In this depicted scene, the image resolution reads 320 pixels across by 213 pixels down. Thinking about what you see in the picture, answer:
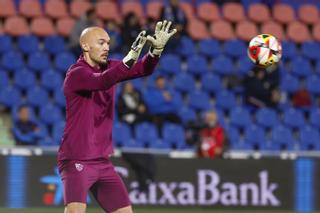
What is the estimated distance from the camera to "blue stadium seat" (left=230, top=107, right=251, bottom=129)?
1417 centimetres

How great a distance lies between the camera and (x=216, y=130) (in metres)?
12.7

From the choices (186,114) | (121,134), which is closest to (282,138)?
(186,114)

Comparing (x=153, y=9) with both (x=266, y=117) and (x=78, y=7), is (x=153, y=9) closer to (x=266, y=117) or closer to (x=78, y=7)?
(x=78, y=7)

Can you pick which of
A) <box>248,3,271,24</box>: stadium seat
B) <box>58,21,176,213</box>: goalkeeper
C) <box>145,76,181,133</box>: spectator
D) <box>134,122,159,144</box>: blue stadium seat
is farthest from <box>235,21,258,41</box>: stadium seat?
<box>58,21,176,213</box>: goalkeeper

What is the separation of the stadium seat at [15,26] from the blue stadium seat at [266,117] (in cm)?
438

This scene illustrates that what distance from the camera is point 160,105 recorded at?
13.6 m

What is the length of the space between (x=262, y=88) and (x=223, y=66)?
118 centimetres

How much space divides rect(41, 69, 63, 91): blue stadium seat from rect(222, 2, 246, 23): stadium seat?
4.04 metres

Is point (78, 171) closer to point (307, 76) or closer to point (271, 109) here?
point (271, 109)

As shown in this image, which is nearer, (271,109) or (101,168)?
(101,168)

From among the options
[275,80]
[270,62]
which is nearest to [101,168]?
[270,62]

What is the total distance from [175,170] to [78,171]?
555 centimetres

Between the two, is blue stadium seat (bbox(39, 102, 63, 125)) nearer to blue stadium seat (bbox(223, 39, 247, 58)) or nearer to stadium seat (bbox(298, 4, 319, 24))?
blue stadium seat (bbox(223, 39, 247, 58))

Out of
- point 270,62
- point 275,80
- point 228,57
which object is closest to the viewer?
point 270,62
